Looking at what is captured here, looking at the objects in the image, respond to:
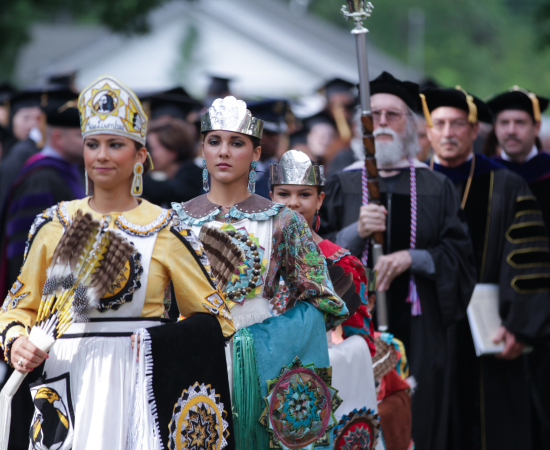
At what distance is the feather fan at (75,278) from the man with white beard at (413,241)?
8.56 feet

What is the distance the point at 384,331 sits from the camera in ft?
19.1

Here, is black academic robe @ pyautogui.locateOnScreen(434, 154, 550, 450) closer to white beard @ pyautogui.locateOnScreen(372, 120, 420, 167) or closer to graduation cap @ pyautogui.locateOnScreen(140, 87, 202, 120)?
white beard @ pyautogui.locateOnScreen(372, 120, 420, 167)

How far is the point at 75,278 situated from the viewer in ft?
11.4

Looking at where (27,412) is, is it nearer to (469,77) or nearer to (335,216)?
(335,216)

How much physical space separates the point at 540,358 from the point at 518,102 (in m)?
2.24

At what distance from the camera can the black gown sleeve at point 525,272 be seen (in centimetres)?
657

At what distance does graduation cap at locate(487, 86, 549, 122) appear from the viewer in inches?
304

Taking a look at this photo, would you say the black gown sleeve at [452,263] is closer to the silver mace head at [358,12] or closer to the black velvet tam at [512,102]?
the silver mace head at [358,12]

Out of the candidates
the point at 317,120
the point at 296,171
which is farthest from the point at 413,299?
the point at 317,120

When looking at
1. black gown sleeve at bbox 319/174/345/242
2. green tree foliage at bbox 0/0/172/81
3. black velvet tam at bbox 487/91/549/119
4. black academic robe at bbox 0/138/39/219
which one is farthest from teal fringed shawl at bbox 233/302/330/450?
green tree foliage at bbox 0/0/172/81

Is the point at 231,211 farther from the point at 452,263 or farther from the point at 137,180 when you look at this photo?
the point at 452,263

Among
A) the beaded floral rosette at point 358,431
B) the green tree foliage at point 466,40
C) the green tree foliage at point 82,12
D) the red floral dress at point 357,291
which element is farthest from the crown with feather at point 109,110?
the green tree foliage at point 466,40

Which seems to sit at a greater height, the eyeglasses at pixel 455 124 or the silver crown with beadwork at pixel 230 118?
the eyeglasses at pixel 455 124

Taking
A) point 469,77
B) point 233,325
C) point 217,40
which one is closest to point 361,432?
point 233,325
